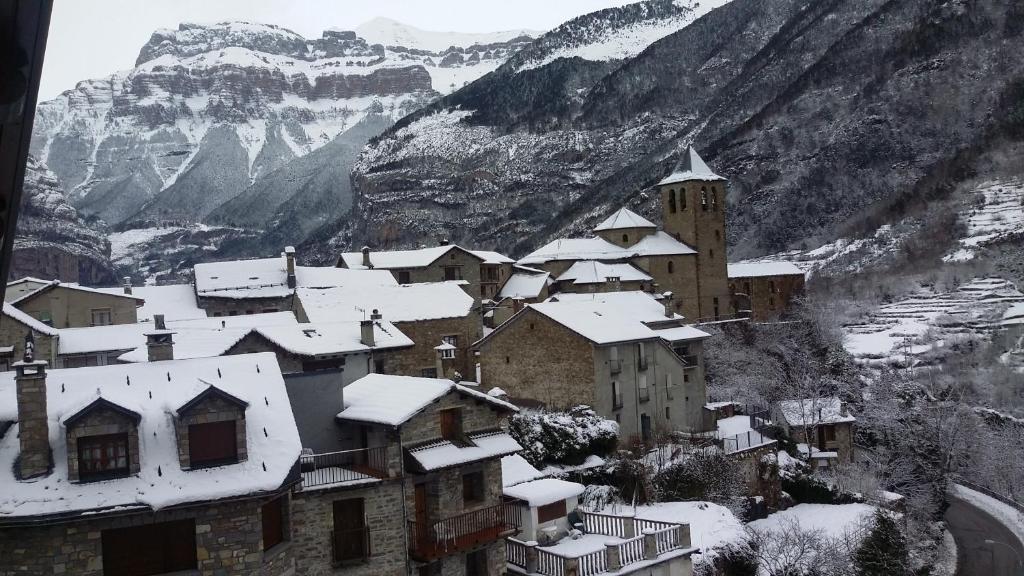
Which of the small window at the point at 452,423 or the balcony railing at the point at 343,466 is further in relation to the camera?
the small window at the point at 452,423

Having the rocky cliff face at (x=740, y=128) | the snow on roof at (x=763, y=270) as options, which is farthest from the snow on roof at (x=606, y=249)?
the rocky cliff face at (x=740, y=128)

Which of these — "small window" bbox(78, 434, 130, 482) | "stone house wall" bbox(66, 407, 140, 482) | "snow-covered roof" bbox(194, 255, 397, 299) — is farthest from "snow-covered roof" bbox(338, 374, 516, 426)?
"snow-covered roof" bbox(194, 255, 397, 299)

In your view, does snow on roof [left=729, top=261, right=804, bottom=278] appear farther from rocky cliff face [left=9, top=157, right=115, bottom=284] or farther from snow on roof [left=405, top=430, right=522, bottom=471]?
rocky cliff face [left=9, top=157, right=115, bottom=284]

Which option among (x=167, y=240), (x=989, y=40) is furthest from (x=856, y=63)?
(x=167, y=240)

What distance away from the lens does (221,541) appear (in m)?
15.7

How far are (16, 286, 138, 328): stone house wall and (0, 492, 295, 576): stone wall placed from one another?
120ft

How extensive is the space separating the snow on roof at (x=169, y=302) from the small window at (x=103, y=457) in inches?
1542

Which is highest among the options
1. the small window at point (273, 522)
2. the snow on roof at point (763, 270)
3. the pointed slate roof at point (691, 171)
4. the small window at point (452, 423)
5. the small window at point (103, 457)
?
the pointed slate roof at point (691, 171)

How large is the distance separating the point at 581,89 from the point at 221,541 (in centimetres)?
17719

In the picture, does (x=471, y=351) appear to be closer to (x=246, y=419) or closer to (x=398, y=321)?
(x=398, y=321)

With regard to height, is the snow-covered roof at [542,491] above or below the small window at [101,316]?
below

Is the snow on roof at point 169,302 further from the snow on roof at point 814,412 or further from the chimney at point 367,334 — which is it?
the snow on roof at point 814,412

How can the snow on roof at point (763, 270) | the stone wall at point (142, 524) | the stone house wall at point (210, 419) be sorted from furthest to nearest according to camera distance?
the snow on roof at point (763, 270) → the stone house wall at point (210, 419) → the stone wall at point (142, 524)

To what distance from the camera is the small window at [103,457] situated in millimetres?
15602
